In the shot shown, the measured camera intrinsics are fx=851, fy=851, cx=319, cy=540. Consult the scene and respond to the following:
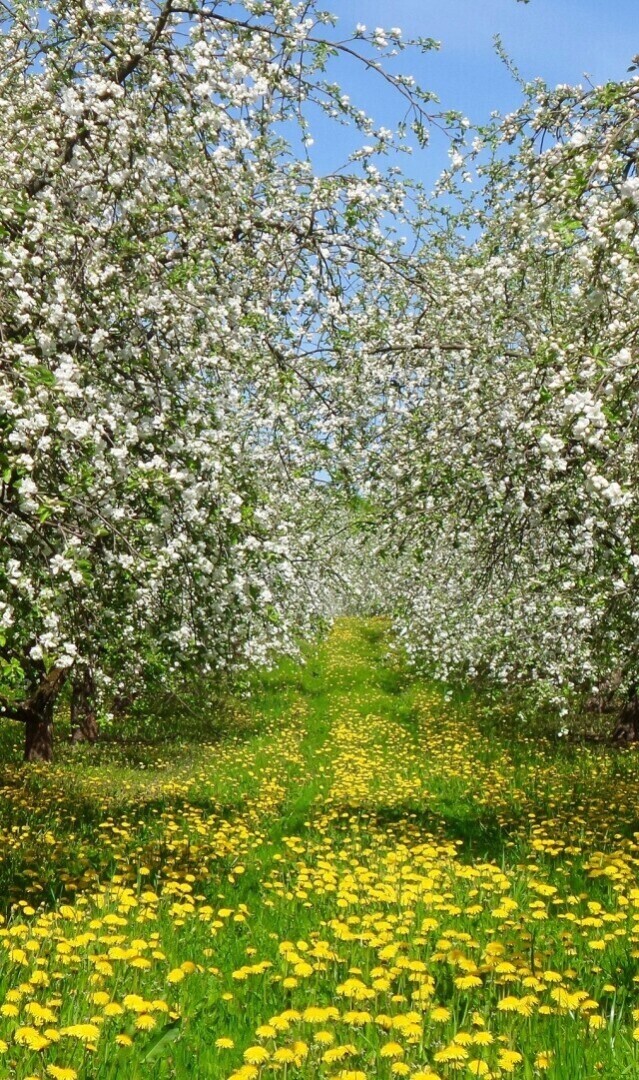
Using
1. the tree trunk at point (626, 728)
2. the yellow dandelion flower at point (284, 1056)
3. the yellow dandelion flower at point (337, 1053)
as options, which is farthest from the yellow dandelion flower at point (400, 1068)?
the tree trunk at point (626, 728)

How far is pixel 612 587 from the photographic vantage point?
7.38 m

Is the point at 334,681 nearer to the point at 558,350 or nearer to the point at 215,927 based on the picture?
the point at 215,927

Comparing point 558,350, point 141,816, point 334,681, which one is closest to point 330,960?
point 558,350

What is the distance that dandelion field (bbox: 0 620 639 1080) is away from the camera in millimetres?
3824

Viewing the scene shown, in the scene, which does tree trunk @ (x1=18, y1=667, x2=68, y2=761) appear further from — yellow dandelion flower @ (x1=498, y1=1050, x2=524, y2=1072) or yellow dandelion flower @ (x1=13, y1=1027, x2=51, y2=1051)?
yellow dandelion flower @ (x1=498, y1=1050, x2=524, y2=1072)

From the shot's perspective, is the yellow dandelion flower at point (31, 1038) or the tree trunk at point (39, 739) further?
the tree trunk at point (39, 739)

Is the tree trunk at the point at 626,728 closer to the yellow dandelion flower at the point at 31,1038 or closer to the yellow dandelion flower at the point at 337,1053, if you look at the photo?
the yellow dandelion flower at the point at 337,1053

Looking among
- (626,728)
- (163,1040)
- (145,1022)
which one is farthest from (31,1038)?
(626,728)

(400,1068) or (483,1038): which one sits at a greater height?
(483,1038)

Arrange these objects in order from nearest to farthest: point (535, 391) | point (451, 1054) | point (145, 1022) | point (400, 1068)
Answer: point (400, 1068)
point (451, 1054)
point (145, 1022)
point (535, 391)

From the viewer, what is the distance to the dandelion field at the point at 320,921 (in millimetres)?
3824

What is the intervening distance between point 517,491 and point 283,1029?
195 inches

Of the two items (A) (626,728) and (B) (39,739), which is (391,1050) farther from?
(A) (626,728)

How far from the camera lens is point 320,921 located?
231 inches
